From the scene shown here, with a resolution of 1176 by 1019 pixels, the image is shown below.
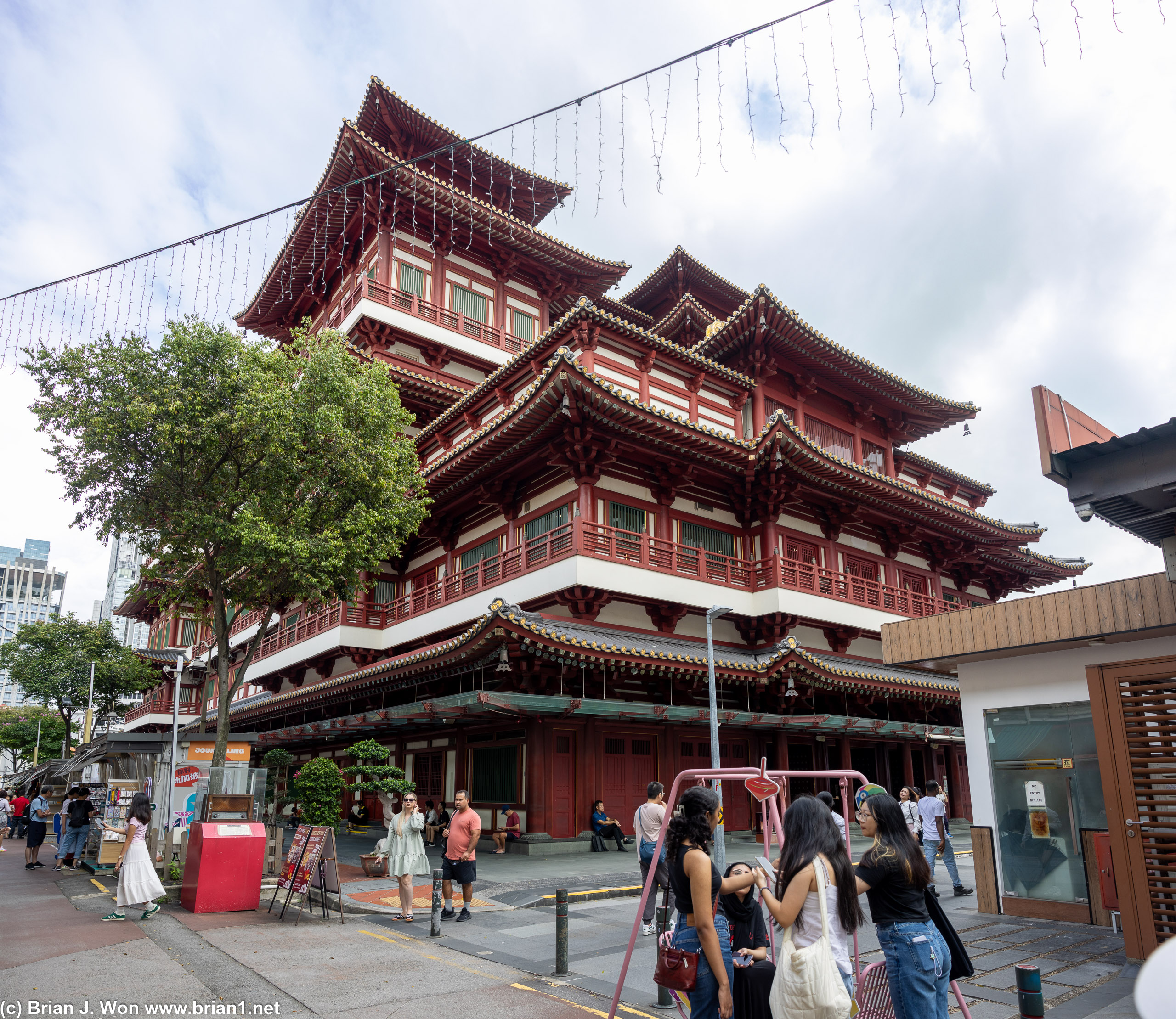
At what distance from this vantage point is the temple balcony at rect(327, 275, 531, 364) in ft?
94.7

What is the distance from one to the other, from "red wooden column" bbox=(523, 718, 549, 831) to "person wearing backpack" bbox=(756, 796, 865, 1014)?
1488 centimetres

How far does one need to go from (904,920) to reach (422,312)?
92.2 ft

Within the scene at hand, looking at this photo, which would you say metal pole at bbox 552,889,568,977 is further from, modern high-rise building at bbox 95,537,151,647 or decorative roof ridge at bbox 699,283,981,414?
modern high-rise building at bbox 95,537,151,647

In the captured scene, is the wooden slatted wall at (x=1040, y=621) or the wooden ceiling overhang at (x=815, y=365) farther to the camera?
the wooden ceiling overhang at (x=815, y=365)

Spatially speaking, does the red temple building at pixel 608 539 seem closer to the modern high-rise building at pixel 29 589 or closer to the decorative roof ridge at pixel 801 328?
the decorative roof ridge at pixel 801 328

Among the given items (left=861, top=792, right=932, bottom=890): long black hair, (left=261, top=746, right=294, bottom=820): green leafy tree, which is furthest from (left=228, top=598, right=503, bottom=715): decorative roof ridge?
(left=861, top=792, right=932, bottom=890): long black hair

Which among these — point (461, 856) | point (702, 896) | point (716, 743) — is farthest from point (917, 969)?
point (716, 743)

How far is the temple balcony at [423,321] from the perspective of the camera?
28.9m

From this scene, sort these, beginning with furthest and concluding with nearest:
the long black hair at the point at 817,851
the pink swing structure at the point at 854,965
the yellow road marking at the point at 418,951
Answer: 1. the yellow road marking at the point at 418,951
2. the pink swing structure at the point at 854,965
3. the long black hair at the point at 817,851

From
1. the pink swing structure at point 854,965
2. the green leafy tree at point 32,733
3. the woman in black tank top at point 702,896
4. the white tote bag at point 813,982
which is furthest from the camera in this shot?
the green leafy tree at point 32,733

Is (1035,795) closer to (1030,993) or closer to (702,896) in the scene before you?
(1030,993)

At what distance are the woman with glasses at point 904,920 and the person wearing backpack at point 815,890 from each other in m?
0.24

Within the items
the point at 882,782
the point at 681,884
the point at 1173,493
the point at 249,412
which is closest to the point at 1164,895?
the point at 1173,493

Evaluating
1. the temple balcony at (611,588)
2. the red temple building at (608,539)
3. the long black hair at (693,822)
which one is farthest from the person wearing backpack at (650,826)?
the temple balcony at (611,588)
